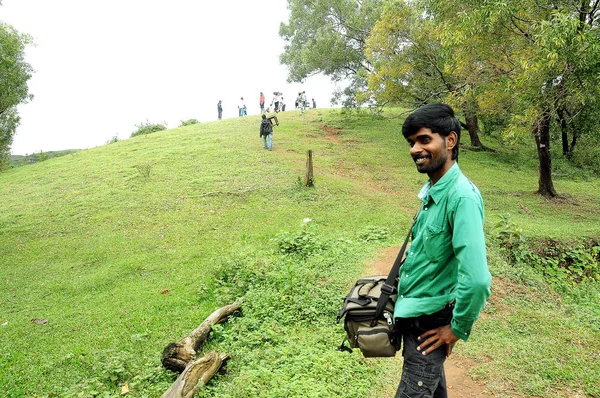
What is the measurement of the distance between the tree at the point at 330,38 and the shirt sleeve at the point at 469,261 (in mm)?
21489

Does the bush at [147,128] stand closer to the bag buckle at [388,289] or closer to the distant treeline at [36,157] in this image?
the distant treeline at [36,157]

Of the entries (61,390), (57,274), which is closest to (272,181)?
(57,274)

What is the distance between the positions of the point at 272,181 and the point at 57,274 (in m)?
7.78

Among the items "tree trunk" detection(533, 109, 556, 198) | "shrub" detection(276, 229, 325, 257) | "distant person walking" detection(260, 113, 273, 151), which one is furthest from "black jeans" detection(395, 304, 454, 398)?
"distant person walking" detection(260, 113, 273, 151)

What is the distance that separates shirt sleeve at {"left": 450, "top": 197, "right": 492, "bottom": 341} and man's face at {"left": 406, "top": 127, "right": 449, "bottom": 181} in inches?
13.3

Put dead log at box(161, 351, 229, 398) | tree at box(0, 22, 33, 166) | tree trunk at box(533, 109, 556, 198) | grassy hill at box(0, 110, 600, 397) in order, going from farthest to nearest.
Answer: tree trunk at box(533, 109, 556, 198) < tree at box(0, 22, 33, 166) < grassy hill at box(0, 110, 600, 397) < dead log at box(161, 351, 229, 398)

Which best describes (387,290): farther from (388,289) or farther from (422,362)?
(422,362)

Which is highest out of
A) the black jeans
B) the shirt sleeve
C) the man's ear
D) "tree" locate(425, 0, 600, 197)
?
"tree" locate(425, 0, 600, 197)

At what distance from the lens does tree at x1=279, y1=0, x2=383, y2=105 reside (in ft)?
80.7

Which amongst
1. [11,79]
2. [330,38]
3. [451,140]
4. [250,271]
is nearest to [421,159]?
[451,140]

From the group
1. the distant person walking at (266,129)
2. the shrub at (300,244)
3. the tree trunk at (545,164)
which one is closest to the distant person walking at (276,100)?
the distant person walking at (266,129)

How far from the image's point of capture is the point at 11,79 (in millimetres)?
14633

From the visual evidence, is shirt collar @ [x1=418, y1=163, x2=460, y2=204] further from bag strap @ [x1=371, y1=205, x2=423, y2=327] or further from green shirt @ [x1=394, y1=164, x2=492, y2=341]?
bag strap @ [x1=371, y1=205, x2=423, y2=327]

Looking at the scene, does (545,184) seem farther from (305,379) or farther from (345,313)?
(345,313)
